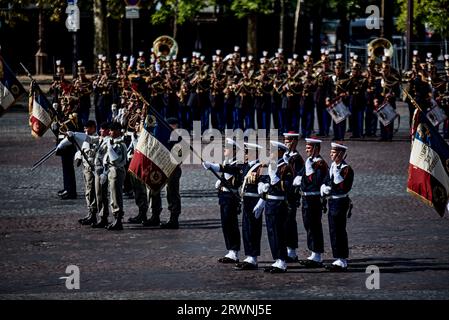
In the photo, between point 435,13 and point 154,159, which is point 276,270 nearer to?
point 154,159

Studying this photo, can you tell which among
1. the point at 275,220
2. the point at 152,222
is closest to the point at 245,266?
the point at 275,220

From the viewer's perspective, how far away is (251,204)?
15617 millimetres

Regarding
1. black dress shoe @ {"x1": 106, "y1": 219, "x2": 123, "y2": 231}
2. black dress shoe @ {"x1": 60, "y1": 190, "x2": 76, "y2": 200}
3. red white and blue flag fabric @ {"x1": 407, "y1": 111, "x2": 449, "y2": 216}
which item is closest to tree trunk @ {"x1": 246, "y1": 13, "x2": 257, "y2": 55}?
black dress shoe @ {"x1": 60, "y1": 190, "x2": 76, "y2": 200}

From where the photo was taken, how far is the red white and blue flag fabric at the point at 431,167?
1518cm

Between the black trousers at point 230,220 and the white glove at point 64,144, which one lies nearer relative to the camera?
the black trousers at point 230,220

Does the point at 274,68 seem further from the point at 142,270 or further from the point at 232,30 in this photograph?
the point at 232,30

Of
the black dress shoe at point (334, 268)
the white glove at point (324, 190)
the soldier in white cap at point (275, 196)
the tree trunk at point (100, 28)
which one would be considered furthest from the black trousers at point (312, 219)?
the tree trunk at point (100, 28)

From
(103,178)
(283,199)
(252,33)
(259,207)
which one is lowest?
(103,178)

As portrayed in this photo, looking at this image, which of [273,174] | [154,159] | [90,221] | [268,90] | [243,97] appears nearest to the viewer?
[273,174]

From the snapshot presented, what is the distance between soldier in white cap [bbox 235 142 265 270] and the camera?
15383 millimetres

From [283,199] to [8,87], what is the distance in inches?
305

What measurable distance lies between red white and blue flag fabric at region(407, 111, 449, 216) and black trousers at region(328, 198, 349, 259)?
935mm

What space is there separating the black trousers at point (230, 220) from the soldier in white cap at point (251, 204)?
174mm

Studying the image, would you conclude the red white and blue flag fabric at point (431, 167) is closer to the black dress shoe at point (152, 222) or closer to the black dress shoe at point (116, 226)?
the black dress shoe at point (152, 222)
